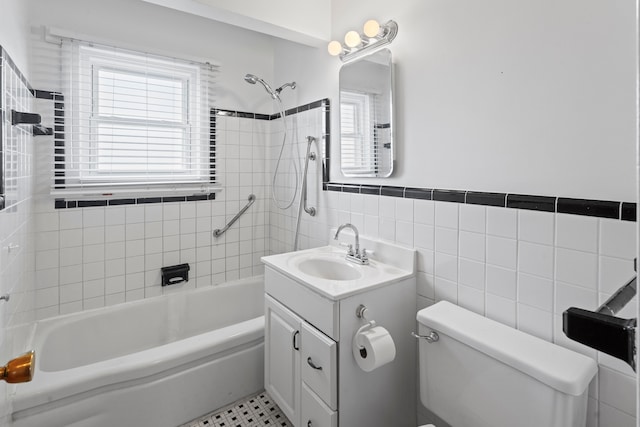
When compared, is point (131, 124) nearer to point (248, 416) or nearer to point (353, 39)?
point (353, 39)

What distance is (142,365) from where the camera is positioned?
62.7 inches

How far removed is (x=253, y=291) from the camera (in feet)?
8.94

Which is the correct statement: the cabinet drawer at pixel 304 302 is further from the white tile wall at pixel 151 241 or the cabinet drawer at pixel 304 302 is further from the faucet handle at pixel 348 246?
the white tile wall at pixel 151 241

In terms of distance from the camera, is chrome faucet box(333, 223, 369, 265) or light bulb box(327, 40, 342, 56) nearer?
chrome faucet box(333, 223, 369, 265)

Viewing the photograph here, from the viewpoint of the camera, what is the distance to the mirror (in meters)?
1.71

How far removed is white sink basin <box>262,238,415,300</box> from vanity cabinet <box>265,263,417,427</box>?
0.11 ft

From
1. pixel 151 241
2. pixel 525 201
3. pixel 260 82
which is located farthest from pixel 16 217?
pixel 525 201

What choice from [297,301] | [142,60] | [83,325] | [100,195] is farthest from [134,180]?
[297,301]

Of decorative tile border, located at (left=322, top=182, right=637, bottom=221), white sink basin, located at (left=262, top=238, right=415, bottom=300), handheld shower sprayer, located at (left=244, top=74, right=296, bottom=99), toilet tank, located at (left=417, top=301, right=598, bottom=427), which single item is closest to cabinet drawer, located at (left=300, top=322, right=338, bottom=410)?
white sink basin, located at (left=262, top=238, right=415, bottom=300)

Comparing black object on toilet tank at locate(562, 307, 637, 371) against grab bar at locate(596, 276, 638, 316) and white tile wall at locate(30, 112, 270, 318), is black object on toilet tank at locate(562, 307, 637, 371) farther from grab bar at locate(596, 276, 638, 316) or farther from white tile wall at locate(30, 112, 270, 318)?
white tile wall at locate(30, 112, 270, 318)

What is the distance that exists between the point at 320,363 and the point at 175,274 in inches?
57.8

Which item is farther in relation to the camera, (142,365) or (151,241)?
(151,241)

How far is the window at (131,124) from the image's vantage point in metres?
2.01

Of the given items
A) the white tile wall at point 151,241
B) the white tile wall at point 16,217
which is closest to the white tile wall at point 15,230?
the white tile wall at point 16,217
